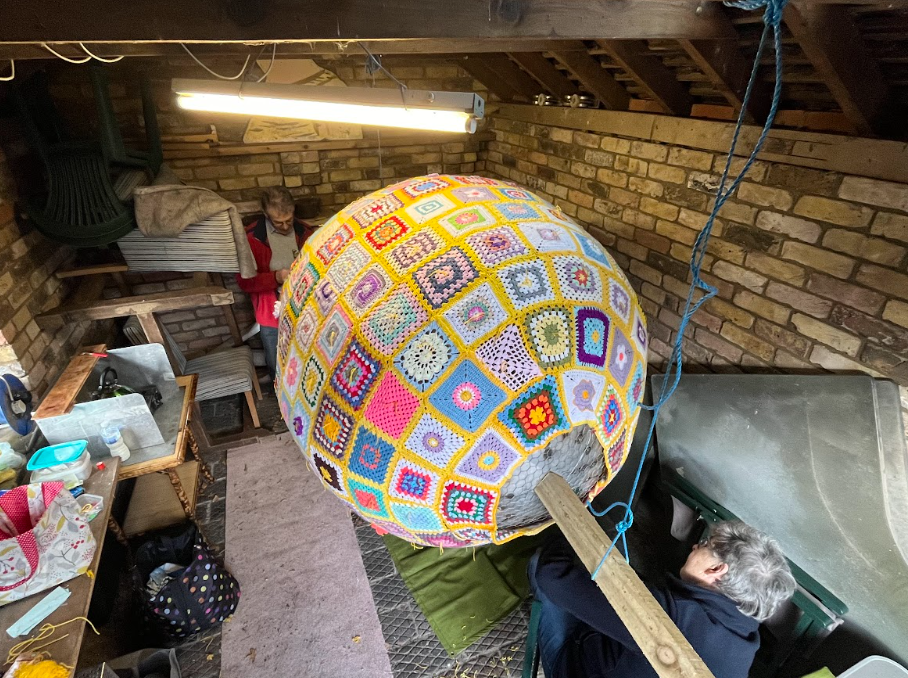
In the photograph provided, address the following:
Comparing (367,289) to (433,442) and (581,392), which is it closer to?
(433,442)

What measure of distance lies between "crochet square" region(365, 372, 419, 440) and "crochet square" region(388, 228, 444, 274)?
29 cm

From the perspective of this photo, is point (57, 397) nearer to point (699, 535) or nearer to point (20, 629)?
point (20, 629)

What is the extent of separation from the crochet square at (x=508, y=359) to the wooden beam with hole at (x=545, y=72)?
259 cm

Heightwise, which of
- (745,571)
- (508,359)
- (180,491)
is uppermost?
(508,359)

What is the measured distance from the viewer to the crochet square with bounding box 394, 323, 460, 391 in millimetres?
1130

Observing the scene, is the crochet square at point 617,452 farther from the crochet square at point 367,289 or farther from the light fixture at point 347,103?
the light fixture at point 347,103

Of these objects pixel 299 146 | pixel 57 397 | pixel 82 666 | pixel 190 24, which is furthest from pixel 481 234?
pixel 299 146

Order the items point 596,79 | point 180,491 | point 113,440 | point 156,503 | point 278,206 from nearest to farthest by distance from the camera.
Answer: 1. point 113,440
2. point 180,491
3. point 596,79
4. point 156,503
5. point 278,206

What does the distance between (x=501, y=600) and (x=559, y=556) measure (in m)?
0.90

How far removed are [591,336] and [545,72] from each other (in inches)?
100

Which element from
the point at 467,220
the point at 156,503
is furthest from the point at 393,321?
the point at 156,503

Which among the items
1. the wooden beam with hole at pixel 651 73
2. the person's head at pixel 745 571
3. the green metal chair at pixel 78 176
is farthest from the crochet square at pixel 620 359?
the green metal chair at pixel 78 176

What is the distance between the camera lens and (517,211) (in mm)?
1361

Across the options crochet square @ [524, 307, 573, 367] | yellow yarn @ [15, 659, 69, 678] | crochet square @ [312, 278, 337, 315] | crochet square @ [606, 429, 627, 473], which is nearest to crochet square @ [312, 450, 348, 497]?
crochet square @ [312, 278, 337, 315]
